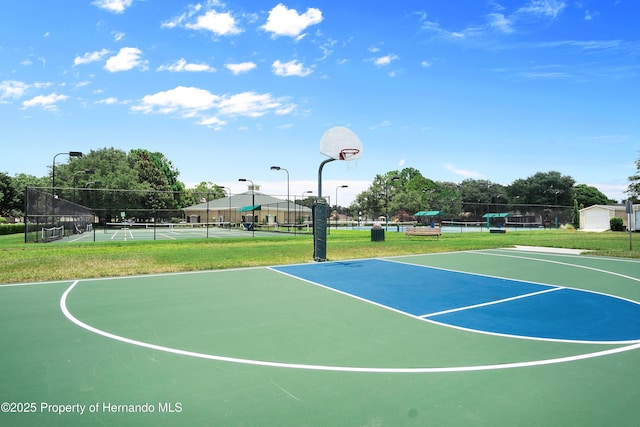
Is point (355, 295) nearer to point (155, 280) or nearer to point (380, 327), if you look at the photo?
point (380, 327)

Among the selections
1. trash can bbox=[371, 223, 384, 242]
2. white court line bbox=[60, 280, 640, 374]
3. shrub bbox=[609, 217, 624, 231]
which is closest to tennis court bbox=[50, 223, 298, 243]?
trash can bbox=[371, 223, 384, 242]

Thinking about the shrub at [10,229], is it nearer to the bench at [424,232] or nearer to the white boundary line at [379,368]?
the bench at [424,232]

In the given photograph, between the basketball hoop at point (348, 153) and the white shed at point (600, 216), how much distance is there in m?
42.0

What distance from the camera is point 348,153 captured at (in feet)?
51.7

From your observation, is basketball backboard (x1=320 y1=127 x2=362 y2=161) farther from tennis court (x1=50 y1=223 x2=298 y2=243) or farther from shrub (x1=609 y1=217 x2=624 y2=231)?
shrub (x1=609 y1=217 x2=624 y2=231)

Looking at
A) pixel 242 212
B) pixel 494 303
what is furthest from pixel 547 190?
pixel 494 303

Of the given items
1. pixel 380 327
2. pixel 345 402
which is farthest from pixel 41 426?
pixel 380 327

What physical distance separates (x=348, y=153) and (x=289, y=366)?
39.6 ft

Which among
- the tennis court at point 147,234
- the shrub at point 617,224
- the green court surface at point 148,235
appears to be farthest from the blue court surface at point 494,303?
the shrub at point 617,224

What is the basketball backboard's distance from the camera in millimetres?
15375

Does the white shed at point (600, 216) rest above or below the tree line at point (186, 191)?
below

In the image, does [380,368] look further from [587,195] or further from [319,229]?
[587,195]

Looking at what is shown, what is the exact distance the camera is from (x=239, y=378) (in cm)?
417

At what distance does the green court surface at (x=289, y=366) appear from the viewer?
3451 millimetres
